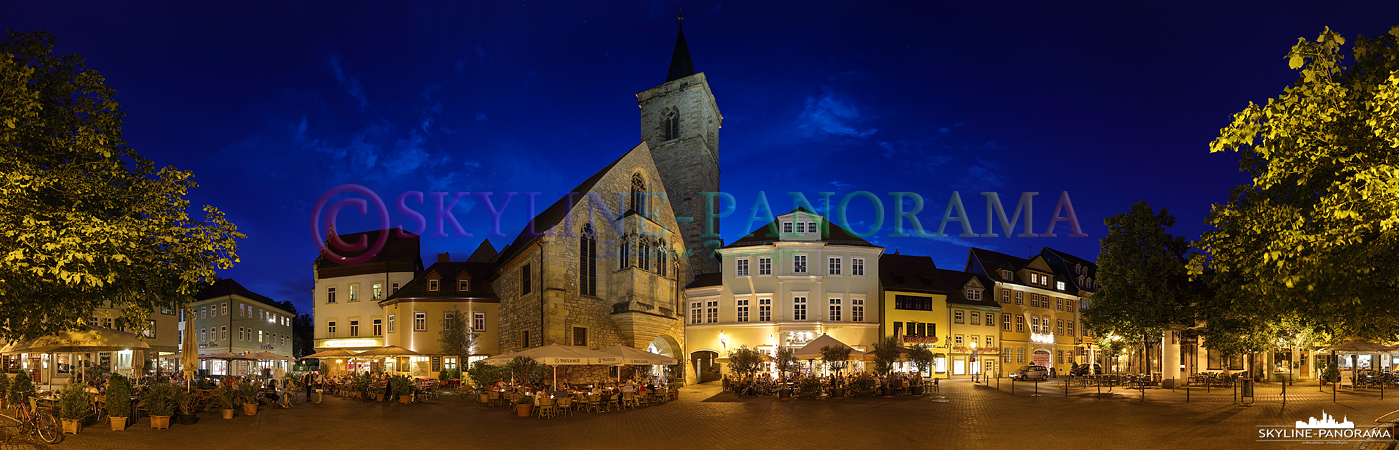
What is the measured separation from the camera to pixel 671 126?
57312 millimetres

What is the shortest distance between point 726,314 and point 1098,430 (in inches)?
1157

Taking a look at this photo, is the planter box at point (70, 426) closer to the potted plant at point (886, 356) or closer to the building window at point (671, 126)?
the potted plant at point (886, 356)

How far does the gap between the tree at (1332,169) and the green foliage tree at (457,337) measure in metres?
38.2

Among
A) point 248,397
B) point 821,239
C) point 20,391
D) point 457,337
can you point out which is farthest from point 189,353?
point 821,239

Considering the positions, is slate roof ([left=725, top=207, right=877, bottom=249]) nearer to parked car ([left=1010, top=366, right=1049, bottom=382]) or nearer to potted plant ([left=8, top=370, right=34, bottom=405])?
parked car ([left=1010, top=366, right=1049, bottom=382])

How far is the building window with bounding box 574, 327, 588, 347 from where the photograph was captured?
37875mm

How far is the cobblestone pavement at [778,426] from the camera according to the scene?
1579 centimetres

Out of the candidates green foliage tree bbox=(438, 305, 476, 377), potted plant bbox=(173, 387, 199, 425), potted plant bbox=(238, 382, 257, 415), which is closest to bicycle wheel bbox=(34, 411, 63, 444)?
potted plant bbox=(173, 387, 199, 425)

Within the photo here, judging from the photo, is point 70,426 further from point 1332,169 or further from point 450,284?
point 450,284

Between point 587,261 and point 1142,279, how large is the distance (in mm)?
25346

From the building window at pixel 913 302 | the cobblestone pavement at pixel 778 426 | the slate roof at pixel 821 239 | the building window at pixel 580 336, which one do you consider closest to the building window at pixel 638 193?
the slate roof at pixel 821 239

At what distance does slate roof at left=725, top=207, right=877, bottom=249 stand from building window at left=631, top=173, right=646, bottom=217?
19.9ft

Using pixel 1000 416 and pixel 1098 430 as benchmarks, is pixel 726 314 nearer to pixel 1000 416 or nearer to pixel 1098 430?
pixel 1000 416

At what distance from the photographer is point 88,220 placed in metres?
11.8
